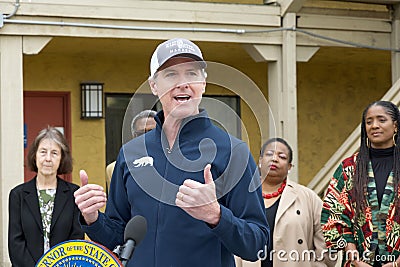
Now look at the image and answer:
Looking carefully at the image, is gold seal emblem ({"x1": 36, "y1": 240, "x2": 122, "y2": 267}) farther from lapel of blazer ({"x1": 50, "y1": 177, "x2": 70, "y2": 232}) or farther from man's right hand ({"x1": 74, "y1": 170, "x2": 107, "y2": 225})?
lapel of blazer ({"x1": 50, "y1": 177, "x2": 70, "y2": 232})

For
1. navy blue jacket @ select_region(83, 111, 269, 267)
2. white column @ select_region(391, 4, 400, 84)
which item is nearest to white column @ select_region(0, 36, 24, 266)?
white column @ select_region(391, 4, 400, 84)

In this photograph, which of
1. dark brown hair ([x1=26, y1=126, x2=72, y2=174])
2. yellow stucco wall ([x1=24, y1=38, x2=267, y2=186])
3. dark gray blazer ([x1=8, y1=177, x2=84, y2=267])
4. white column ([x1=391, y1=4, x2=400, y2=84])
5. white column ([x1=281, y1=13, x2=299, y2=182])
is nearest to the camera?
dark gray blazer ([x1=8, y1=177, x2=84, y2=267])

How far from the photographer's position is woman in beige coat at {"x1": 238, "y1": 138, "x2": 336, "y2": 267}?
6152 millimetres

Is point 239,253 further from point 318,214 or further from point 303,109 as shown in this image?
point 303,109

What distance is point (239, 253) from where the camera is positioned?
2996mm

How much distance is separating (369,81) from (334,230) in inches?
284

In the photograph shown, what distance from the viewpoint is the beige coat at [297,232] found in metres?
6.15

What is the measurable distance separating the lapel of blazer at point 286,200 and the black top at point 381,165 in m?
0.83

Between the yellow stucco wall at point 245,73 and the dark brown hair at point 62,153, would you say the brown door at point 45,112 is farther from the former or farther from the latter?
the dark brown hair at point 62,153

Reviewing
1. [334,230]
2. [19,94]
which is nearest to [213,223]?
[334,230]

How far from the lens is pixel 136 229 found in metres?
2.91

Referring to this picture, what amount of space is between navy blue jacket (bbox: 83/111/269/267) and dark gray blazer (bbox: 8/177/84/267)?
9.59 ft

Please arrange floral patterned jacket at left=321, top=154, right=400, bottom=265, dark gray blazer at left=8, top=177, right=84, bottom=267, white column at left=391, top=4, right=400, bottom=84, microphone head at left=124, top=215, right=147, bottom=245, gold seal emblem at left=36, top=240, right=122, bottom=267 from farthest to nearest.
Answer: white column at left=391, top=4, right=400, bottom=84
dark gray blazer at left=8, top=177, right=84, bottom=267
floral patterned jacket at left=321, top=154, right=400, bottom=265
microphone head at left=124, top=215, right=147, bottom=245
gold seal emblem at left=36, top=240, right=122, bottom=267

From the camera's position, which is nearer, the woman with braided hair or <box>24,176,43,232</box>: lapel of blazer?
the woman with braided hair
